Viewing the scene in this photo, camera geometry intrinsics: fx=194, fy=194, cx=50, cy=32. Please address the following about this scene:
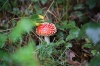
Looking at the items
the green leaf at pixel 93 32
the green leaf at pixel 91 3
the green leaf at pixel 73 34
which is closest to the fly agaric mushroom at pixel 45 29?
the green leaf at pixel 73 34

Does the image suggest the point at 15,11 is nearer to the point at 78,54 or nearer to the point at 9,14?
the point at 9,14

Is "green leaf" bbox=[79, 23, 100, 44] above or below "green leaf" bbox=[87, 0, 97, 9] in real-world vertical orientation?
below

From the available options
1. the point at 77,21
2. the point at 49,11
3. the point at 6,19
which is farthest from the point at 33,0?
the point at 77,21

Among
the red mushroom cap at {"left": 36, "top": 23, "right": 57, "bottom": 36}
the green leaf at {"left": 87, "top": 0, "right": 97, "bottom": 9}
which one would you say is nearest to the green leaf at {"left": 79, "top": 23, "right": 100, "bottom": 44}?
the red mushroom cap at {"left": 36, "top": 23, "right": 57, "bottom": 36}

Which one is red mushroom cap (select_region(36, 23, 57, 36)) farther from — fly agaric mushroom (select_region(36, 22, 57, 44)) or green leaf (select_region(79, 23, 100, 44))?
green leaf (select_region(79, 23, 100, 44))

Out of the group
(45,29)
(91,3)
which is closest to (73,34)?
(45,29)

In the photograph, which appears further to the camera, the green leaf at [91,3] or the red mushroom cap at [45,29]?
the green leaf at [91,3]

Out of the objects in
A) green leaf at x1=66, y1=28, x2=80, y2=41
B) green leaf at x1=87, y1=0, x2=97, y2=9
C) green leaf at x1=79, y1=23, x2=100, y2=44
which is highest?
green leaf at x1=87, y1=0, x2=97, y2=9

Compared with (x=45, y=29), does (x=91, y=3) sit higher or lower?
higher

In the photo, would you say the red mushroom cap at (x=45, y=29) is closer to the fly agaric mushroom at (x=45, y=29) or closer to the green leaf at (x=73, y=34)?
the fly agaric mushroom at (x=45, y=29)

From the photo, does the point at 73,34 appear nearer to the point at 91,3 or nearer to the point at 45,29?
the point at 45,29

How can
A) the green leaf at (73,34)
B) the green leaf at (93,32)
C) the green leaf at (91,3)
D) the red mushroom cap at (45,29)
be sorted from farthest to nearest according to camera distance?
1. the green leaf at (91,3)
2. the red mushroom cap at (45,29)
3. the green leaf at (73,34)
4. the green leaf at (93,32)
